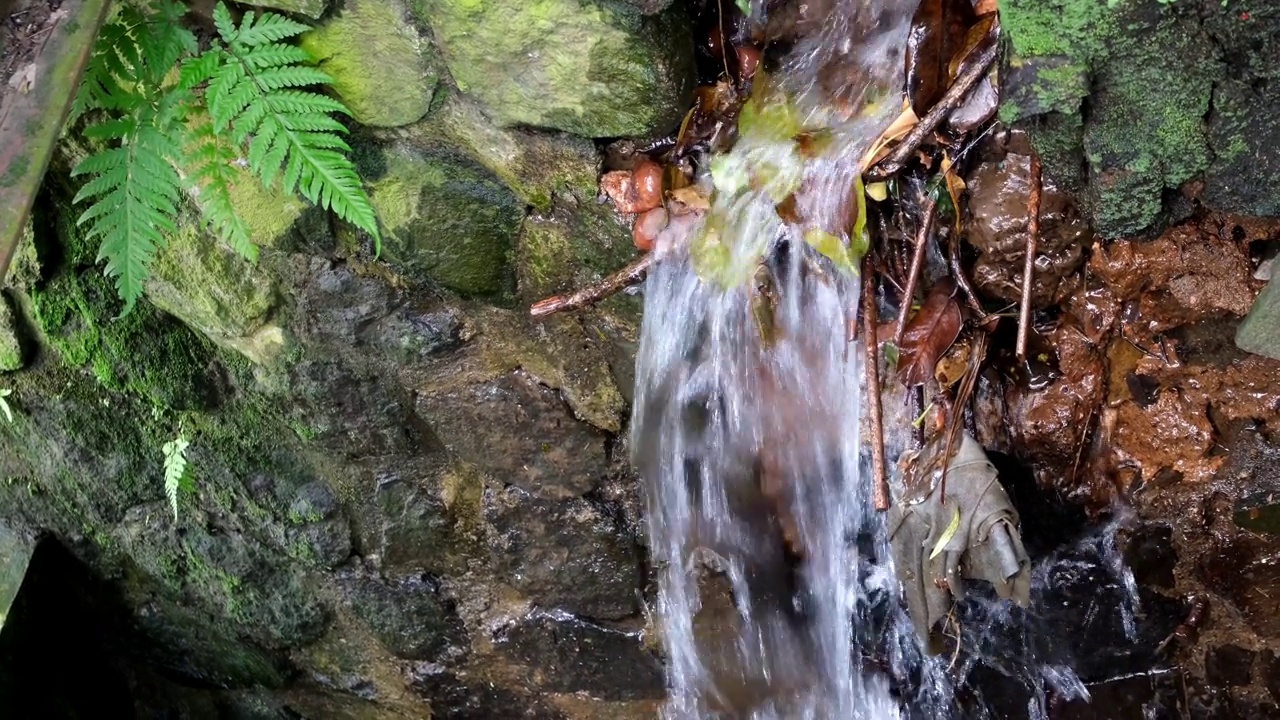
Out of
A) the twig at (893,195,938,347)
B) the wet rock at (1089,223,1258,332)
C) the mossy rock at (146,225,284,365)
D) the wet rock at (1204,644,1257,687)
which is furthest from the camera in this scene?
the mossy rock at (146,225,284,365)

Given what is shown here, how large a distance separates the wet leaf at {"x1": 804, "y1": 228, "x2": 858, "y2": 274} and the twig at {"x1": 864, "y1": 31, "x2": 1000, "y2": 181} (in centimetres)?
14

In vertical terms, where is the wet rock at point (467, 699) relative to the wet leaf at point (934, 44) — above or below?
below

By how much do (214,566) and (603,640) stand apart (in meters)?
1.31

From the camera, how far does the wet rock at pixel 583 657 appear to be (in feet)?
9.38

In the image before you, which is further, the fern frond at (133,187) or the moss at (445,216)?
the moss at (445,216)

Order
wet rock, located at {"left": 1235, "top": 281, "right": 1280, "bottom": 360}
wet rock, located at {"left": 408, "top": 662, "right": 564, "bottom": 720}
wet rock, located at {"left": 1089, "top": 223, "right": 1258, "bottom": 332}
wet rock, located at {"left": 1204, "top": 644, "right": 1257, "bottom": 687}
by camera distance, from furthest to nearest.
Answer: wet rock, located at {"left": 408, "top": 662, "right": 564, "bottom": 720} < wet rock, located at {"left": 1204, "top": 644, "right": 1257, "bottom": 687} < wet rock, located at {"left": 1089, "top": 223, "right": 1258, "bottom": 332} < wet rock, located at {"left": 1235, "top": 281, "right": 1280, "bottom": 360}

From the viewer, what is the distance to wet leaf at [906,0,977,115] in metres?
1.82

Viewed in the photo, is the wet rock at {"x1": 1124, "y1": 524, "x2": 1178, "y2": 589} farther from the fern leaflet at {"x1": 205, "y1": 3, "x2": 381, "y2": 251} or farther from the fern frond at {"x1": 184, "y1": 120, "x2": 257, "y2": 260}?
the fern frond at {"x1": 184, "y1": 120, "x2": 257, "y2": 260}

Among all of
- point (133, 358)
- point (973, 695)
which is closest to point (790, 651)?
point (973, 695)

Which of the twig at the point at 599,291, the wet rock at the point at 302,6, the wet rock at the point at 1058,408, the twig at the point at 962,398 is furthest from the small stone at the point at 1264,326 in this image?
the wet rock at the point at 302,6

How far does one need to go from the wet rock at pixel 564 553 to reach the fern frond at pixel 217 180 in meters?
1.01

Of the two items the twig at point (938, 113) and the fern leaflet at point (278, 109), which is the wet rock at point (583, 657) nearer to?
the fern leaflet at point (278, 109)

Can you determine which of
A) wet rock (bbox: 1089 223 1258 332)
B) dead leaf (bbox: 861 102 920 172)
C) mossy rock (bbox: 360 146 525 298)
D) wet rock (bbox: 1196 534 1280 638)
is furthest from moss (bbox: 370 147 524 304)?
wet rock (bbox: 1196 534 1280 638)

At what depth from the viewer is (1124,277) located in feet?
6.23
